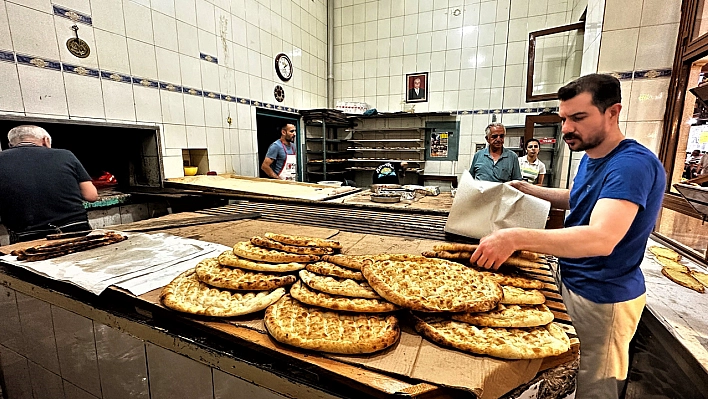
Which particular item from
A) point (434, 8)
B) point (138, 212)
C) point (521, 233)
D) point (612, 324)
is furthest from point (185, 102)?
point (434, 8)

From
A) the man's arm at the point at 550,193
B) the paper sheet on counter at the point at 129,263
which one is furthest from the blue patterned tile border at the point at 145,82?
the man's arm at the point at 550,193

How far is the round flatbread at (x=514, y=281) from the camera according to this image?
1.14m

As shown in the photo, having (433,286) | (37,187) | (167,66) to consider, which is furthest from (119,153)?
(433,286)

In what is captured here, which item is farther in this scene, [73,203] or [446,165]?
[446,165]

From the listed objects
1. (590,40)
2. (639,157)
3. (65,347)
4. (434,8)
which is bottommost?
(65,347)

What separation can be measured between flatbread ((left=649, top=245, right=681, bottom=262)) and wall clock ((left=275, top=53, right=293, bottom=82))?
5560 millimetres

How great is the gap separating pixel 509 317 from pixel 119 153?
4.62 metres

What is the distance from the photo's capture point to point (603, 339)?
1382 millimetres

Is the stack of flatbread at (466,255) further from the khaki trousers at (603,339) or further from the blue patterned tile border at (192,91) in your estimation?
the blue patterned tile border at (192,91)

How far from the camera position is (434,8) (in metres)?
6.22

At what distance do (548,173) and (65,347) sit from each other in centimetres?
648

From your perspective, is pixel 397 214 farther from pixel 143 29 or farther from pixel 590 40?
pixel 143 29

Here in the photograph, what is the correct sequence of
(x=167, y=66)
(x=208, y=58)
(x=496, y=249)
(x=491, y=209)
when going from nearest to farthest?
(x=496, y=249) → (x=491, y=209) → (x=167, y=66) → (x=208, y=58)

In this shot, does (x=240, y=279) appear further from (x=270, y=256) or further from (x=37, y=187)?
(x=37, y=187)
